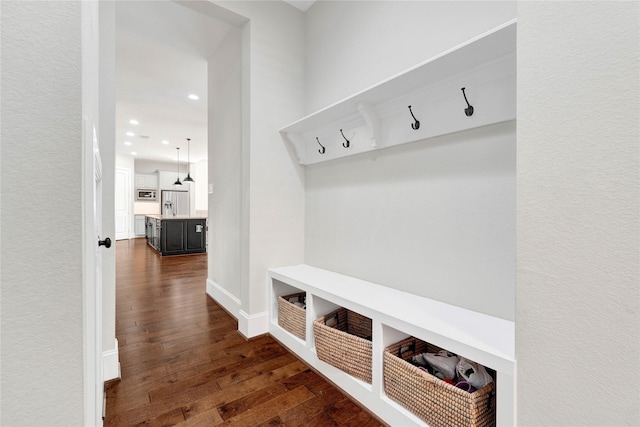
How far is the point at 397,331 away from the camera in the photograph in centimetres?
146

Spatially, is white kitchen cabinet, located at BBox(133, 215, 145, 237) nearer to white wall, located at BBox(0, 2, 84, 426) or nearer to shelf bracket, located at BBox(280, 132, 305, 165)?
shelf bracket, located at BBox(280, 132, 305, 165)

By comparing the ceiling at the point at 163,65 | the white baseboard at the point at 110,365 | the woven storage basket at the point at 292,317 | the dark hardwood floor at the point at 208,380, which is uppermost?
the ceiling at the point at 163,65

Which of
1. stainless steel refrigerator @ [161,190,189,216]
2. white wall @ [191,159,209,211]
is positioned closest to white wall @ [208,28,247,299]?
stainless steel refrigerator @ [161,190,189,216]

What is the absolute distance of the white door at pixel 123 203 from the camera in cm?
917

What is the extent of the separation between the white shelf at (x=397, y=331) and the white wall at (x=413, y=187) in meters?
0.11

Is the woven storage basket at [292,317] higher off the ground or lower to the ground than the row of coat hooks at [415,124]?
lower

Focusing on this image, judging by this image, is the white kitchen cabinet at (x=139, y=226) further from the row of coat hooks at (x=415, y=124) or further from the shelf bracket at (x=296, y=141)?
the row of coat hooks at (x=415, y=124)

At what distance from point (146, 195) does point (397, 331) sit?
11057mm

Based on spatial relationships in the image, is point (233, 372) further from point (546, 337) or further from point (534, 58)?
point (534, 58)

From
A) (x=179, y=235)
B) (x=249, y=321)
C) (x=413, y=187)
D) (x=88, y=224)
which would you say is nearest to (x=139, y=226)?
(x=179, y=235)

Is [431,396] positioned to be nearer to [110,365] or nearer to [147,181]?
[110,365]

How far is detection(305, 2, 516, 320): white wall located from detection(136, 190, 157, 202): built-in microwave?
9.79 metres

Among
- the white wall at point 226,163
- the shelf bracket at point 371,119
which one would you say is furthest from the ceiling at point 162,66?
the shelf bracket at point 371,119

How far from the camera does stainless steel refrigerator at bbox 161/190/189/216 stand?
31.2 feet
